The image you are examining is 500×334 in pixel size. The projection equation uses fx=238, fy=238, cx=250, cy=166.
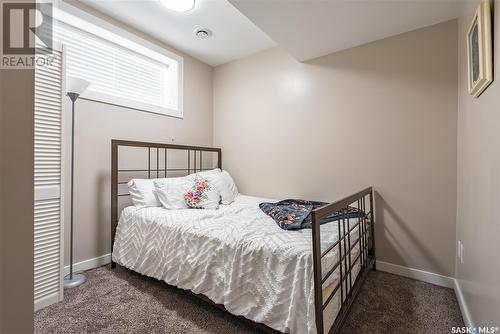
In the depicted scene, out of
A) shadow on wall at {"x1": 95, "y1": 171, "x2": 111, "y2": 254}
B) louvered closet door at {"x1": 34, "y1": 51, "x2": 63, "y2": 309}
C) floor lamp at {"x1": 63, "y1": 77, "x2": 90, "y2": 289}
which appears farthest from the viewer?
shadow on wall at {"x1": 95, "y1": 171, "x2": 111, "y2": 254}

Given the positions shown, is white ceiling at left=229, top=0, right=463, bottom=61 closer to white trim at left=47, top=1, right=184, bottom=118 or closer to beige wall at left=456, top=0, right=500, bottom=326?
beige wall at left=456, top=0, right=500, bottom=326

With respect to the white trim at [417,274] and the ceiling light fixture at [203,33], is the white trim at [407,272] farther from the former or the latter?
the ceiling light fixture at [203,33]

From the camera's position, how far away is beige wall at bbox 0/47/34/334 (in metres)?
0.50

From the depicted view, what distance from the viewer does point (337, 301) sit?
1312 millimetres

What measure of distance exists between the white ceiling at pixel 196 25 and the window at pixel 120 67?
0.17 metres

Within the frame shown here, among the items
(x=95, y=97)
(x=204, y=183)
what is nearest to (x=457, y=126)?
(x=204, y=183)

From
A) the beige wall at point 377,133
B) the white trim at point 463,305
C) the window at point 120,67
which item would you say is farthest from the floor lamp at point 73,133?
the white trim at point 463,305

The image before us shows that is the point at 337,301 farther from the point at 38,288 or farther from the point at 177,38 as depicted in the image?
the point at 177,38

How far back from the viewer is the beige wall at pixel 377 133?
6.12ft

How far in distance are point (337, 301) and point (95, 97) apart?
246 centimetres

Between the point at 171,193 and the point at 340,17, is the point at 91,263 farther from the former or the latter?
the point at 340,17

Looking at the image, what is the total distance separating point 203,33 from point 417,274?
2984 mm

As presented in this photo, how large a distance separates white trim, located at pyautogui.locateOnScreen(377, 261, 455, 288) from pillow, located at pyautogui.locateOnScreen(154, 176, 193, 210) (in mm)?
1855

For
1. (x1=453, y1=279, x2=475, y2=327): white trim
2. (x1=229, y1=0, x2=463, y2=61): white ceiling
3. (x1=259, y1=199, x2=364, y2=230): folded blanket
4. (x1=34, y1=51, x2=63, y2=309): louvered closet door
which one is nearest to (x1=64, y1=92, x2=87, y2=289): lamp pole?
(x1=34, y1=51, x2=63, y2=309): louvered closet door
